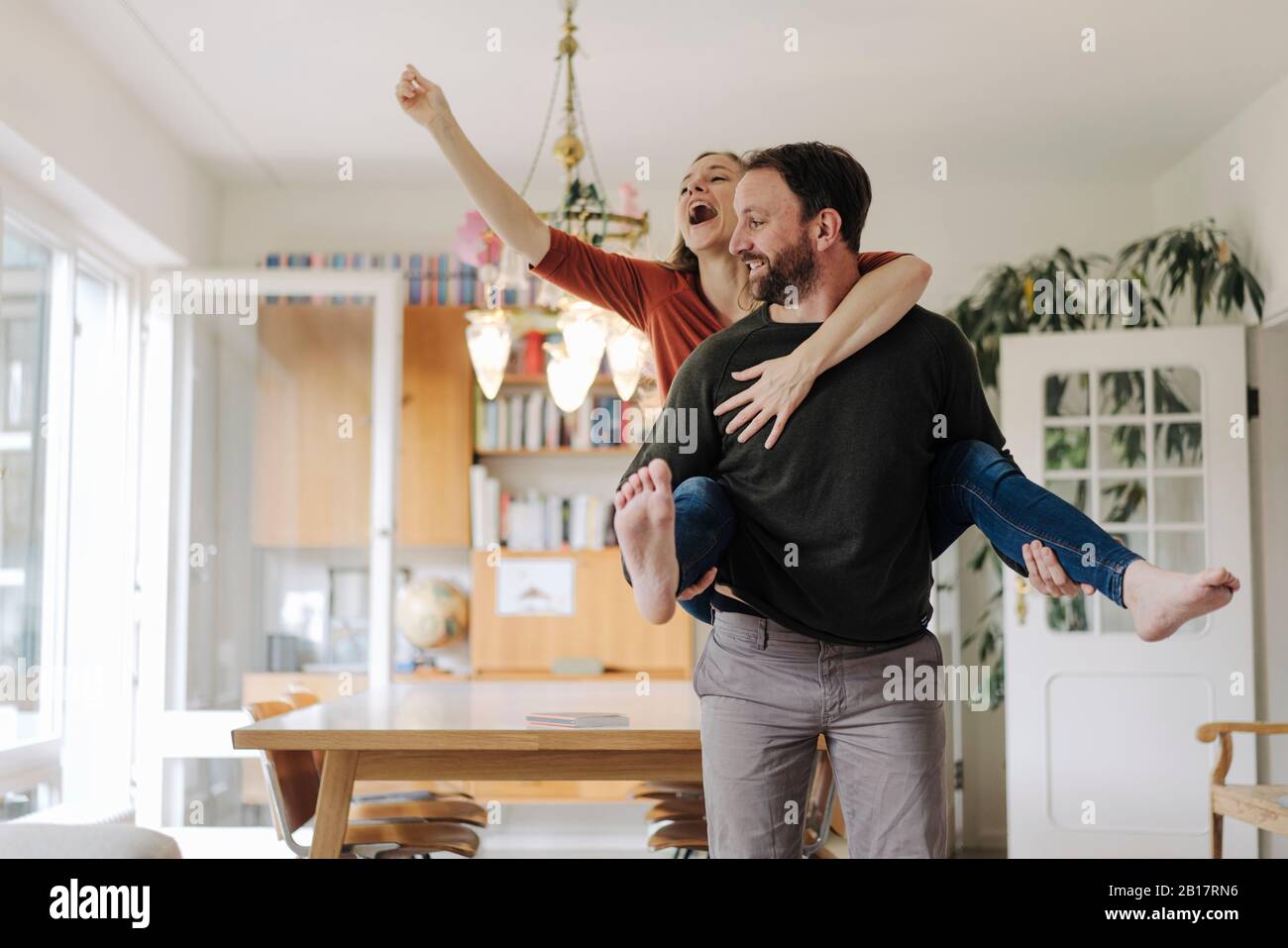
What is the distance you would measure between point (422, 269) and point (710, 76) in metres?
1.58

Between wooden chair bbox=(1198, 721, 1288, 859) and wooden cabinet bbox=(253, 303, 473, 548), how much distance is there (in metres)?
2.74

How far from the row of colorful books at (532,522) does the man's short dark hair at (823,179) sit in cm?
318

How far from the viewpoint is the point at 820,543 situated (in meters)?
1.53

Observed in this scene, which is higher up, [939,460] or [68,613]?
[939,460]

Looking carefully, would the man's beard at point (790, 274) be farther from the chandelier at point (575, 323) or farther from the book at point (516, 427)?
the book at point (516, 427)

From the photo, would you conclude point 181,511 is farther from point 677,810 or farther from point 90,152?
point 677,810

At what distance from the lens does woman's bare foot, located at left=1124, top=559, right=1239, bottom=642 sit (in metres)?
1.36

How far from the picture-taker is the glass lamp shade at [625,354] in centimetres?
318

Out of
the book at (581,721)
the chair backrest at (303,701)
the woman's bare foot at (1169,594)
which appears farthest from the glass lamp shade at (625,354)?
the woman's bare foot at (1169,594)

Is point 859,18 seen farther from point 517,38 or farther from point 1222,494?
point 1222,494

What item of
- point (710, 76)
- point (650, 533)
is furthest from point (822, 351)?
point (710, 76)
